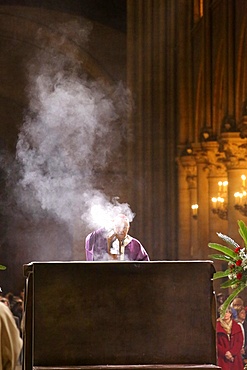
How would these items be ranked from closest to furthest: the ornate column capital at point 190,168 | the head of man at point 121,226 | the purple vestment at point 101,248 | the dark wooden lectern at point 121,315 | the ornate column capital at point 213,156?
the dark wooden lectern at point 121,315 → the head of man at point 121,226 → the purple vestment at point 101,248 → the ornate column capital at point 213,156 → the ornate column capital at point 190,168

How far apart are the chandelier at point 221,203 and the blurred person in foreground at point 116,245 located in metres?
10.5

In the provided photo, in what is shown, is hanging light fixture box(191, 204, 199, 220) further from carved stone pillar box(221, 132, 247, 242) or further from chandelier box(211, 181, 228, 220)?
carved stone pillar box(221, 132, 247, 242)

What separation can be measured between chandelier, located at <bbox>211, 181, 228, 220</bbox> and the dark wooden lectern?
42.9 ft

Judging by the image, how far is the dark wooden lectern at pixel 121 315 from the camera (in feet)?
19.6

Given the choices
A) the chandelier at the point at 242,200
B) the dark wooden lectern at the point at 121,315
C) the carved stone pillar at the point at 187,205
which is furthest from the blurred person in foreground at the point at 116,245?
the carved stone pillar at the point at 187,205

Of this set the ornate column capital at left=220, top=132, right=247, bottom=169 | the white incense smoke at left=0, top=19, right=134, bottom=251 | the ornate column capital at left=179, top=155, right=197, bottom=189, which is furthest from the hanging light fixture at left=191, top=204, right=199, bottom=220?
the white incense smoke at left=0, top=19, right=134, bottom=251

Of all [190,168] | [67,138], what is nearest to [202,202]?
[190,168]

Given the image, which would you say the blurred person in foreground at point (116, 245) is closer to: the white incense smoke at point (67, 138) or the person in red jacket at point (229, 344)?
the person in red jacket at point (229, 344)

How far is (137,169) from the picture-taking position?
73.6 ft

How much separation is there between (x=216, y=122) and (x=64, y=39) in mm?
12317

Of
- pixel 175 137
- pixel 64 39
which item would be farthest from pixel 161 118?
pixel 64 39

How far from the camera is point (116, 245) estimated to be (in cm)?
862

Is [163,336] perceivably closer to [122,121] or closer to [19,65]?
[122,121]

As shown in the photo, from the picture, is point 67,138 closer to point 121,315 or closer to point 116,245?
point 116,245
